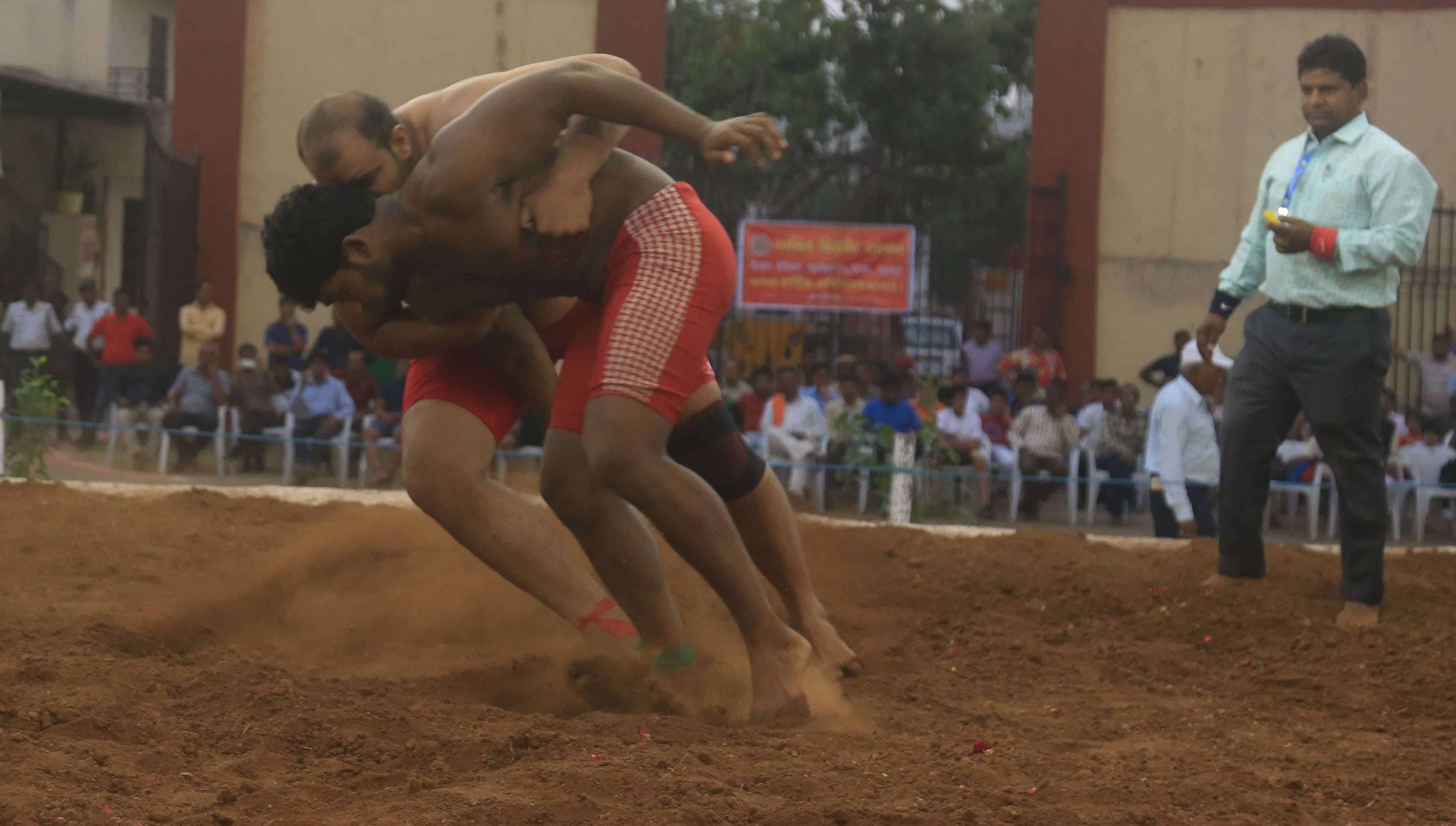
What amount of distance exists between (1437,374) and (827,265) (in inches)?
205

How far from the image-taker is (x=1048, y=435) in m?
11.1

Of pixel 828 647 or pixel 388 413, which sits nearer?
pixel 828 647

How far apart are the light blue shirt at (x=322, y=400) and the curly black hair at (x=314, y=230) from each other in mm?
7786

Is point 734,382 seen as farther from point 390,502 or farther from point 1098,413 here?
point 390,502

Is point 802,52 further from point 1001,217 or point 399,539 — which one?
point 399,539

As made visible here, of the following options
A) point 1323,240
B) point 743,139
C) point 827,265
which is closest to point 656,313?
point 743,139

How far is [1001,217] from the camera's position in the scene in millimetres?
24766

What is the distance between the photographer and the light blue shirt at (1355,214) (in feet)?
15.4

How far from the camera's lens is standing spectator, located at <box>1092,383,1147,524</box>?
36.0 ft

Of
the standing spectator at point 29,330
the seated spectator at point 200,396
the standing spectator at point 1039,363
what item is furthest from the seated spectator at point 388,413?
the standing spectator at point 1039,363

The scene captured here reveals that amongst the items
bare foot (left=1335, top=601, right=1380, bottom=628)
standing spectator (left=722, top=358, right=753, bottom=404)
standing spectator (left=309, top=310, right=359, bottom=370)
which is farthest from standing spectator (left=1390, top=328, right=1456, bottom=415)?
standing spectator (left=309, top=310, right=359, bottom=370)

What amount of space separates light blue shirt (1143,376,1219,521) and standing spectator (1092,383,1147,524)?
238 cm

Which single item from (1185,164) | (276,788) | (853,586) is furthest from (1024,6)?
(276,788)

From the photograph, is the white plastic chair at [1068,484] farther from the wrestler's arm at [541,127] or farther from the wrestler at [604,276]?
the wrestler's arm at [541,127]
